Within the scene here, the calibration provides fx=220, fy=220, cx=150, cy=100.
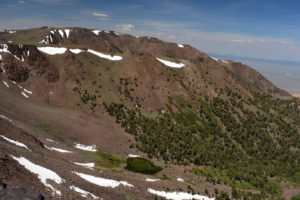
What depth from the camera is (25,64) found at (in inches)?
2675

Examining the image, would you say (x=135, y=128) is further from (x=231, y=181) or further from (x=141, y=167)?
(x=231, y=181)

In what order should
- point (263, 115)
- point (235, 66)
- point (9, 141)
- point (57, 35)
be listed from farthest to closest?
1. point (235, 66)
2. point (57, 35)
3. point (263, 115)
4. point (9, 141)

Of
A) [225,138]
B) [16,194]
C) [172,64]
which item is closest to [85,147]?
[16,194]

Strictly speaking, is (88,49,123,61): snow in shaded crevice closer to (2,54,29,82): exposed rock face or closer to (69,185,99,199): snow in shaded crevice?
(2,54,29,82): exposed rock face

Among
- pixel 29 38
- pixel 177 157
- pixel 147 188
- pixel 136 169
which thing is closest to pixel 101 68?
pixel 177 157

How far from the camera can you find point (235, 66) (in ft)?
608

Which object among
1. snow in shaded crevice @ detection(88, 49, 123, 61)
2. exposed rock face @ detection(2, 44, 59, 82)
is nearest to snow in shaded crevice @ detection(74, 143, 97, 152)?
exposed rock face @ detection(2, 44, 59, 82)

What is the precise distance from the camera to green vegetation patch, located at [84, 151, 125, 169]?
121 ft

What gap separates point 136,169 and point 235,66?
562ft

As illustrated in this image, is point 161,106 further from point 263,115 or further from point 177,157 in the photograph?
point 263,115

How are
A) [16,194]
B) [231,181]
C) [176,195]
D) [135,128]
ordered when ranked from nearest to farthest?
[16,194]
[176,195]
[231,181]
[135,128]

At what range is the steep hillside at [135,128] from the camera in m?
28.3

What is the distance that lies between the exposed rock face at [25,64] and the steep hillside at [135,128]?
0.29 metres

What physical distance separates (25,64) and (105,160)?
47.4 metres
